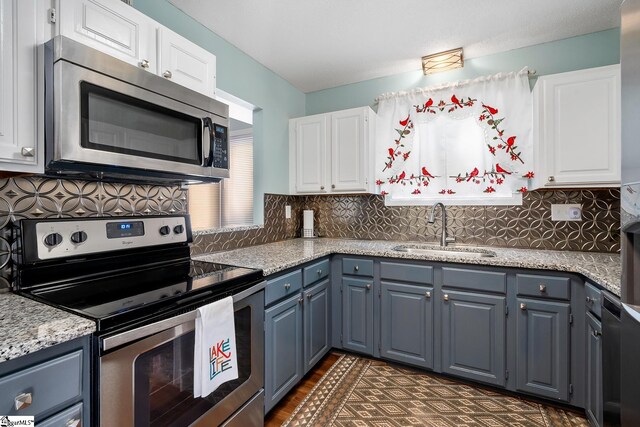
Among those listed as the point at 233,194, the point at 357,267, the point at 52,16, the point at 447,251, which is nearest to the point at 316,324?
the point at 357,267

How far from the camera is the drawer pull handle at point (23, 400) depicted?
0.75 meters

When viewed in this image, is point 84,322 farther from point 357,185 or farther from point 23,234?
point 357,185

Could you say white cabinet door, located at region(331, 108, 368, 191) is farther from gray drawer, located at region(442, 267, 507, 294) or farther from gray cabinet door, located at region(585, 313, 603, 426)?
gray cabinet door, located at region(585, 313, 603, 426)

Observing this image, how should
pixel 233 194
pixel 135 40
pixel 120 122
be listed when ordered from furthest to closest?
pixel 233 194 < pixel 135 40 < pixel 120 122

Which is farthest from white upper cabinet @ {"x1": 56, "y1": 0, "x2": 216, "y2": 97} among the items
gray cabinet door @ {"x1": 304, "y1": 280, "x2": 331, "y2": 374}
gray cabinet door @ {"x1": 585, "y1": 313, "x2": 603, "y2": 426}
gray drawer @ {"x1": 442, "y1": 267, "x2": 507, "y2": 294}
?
gray cabinet door @ {"x1": 585, "y1": 313, "x2": 603, "y2": 426}

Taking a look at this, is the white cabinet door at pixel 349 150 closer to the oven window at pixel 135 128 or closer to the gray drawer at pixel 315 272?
the gray drawer at pixel 315 272

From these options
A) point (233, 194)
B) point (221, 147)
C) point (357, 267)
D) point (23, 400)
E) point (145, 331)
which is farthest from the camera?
point (233, 194)

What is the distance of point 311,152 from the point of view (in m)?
2.90

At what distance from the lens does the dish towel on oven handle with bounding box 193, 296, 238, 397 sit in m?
1.16

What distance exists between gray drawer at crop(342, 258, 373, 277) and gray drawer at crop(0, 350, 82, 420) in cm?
175

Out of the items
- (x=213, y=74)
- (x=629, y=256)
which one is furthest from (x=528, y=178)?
(x=213, y=74)

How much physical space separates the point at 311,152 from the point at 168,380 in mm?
2185

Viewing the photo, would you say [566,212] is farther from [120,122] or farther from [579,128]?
[120,122]

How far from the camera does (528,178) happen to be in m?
2.35
